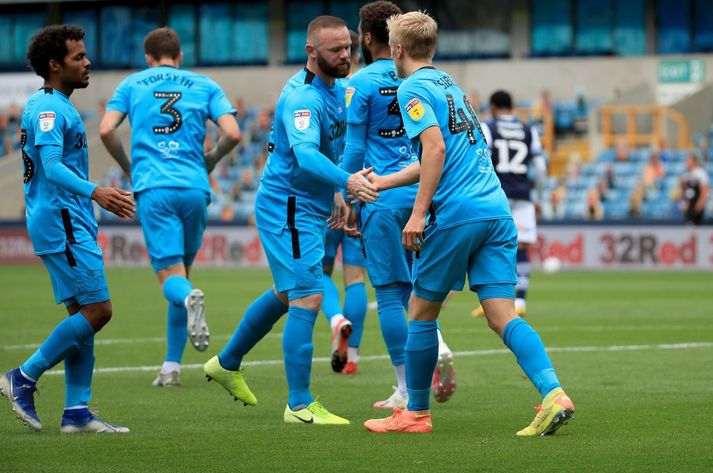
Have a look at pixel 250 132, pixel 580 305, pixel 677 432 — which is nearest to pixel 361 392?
pixel 677 432

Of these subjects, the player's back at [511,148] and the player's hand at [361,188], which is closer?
the player's hand at [361,188]

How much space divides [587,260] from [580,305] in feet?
31.4

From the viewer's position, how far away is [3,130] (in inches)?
1730

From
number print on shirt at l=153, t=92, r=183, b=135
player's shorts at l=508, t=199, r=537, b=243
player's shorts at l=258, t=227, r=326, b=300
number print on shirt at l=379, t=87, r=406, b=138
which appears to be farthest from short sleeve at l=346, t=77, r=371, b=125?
player's shorts at l=508, t=199, r=537, b=243

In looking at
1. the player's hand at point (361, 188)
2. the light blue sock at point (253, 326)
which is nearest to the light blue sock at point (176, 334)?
the light blue sock at point (253, 326)

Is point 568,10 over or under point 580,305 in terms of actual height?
over

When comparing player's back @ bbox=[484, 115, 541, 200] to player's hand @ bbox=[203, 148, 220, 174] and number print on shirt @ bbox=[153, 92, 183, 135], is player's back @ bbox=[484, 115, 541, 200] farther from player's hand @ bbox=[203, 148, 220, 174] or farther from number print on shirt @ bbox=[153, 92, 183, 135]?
number print on shirt @ bbox=[153, 92, 183, 135]

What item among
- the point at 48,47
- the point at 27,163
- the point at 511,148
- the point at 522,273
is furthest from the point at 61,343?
the point at 522,273

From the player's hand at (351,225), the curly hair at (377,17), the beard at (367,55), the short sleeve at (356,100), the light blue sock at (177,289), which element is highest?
the curly hair at (377,17)

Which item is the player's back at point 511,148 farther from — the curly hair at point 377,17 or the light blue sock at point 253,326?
the light blue sock at point 253,326

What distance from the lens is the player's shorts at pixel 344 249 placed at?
10.1 metres

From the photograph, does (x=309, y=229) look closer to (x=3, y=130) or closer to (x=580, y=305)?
(x=580, y=305)

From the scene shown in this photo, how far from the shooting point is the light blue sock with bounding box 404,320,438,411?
6832 mm

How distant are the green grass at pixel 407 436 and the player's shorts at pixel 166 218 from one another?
943 millimetres
